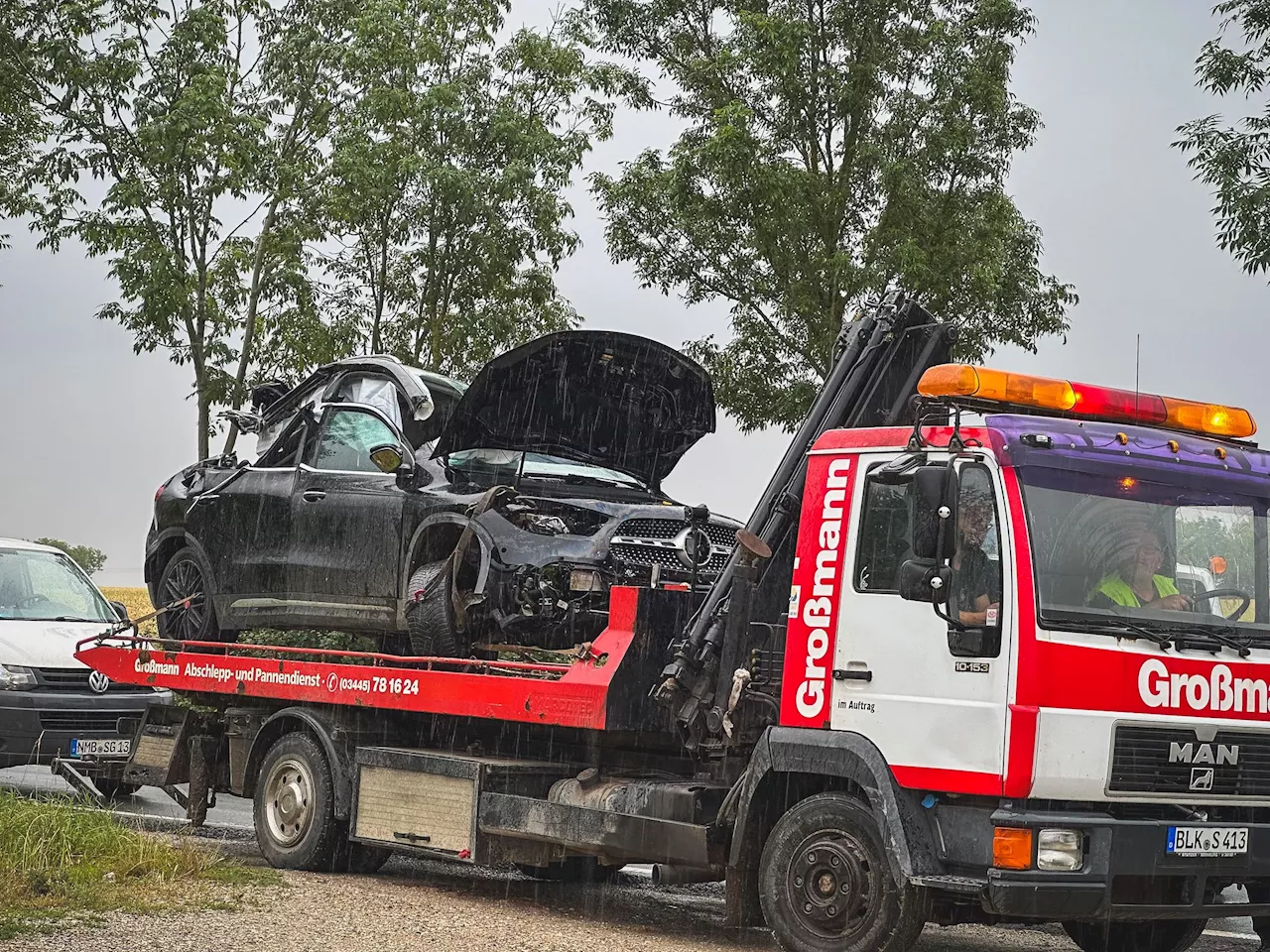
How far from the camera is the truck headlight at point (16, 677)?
11766mm

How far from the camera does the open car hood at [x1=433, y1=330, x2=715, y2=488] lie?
9.39 m

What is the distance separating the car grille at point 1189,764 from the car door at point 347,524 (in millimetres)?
4622

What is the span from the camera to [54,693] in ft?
39.1

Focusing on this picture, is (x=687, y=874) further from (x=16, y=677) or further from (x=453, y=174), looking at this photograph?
(x=453, y=174)

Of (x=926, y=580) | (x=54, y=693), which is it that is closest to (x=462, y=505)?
(x=926, y=580)

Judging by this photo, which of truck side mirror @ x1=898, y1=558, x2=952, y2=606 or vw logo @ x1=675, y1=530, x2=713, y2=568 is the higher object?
vw logo @ x1=675, y1=530, x2=713, y2=568

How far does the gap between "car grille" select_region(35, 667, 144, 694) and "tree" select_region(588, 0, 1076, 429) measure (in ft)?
26.0

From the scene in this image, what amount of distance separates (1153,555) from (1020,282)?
439 inches

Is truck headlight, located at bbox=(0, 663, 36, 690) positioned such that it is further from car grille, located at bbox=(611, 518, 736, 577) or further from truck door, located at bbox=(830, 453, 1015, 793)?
truck door, located at bbox=(830, 453, 1015, 793)

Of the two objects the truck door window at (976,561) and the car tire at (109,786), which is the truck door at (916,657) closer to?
the truck door window at (976,561)

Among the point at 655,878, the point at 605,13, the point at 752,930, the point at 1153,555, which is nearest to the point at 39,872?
the point at 655,878

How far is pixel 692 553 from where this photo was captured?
28.3 ft

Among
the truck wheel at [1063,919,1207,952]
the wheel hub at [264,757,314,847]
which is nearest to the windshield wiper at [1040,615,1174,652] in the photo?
the truck wheel at [1063,919,1207,952]

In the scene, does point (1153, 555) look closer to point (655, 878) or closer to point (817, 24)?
point (655, 878)
